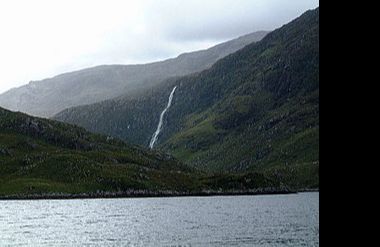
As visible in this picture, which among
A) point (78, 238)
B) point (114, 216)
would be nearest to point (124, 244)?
point (78, 238)
